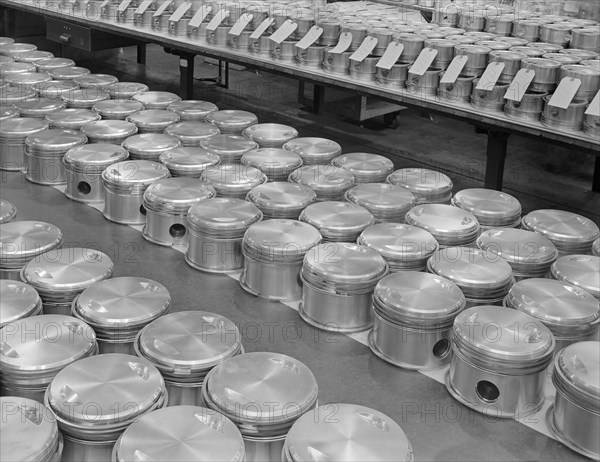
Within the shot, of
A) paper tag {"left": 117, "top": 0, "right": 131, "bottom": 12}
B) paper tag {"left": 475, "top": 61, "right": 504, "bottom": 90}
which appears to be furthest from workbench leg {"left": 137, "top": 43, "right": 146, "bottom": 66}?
paper tag {"left": 475, "top": 61, "right": 504, "bottom": 90}

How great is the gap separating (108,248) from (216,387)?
1.36 meters

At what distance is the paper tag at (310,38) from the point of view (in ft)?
15.0

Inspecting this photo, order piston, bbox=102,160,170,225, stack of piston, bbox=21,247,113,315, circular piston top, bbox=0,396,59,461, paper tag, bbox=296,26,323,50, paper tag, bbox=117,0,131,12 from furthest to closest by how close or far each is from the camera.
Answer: paper tag, bbox=117,0,131,12, paper tag, bbox=296,26,323,50, piston, bbox=102,160,170,225, stack of piston, bbox=21,247,113,315, circular piston top, bbox=0,396,59,461

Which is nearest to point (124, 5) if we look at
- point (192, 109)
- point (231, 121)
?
point (192, 109)

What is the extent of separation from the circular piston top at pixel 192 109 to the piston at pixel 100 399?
2387 millimetres

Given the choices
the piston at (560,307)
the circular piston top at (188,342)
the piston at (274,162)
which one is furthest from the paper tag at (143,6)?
the piston at (560,307)

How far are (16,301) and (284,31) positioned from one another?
2.78 metres

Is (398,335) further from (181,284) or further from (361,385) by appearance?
(181,284)

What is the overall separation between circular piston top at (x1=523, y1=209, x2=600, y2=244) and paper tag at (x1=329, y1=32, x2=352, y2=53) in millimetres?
1714

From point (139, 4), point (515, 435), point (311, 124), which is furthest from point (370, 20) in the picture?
point (515, 435)

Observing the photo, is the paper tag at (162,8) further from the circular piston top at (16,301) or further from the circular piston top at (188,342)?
the circular piston top at (188,342)

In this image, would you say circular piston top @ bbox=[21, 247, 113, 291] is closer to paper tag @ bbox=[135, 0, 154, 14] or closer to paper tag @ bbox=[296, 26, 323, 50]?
paper tag @ bbox=[296, 26, 323, 50]

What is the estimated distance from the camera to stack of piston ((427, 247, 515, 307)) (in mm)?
2629

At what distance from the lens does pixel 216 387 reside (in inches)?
81.7
